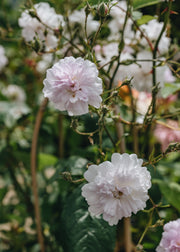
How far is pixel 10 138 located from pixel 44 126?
5.2 inches

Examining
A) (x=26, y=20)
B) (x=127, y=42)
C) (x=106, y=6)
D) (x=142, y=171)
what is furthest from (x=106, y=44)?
(x=142, y=171)

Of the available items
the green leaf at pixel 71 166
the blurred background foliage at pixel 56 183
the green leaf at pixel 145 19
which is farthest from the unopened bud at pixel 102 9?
the green leaf at pixel 71 166

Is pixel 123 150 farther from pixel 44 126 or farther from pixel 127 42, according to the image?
pixel 44 126

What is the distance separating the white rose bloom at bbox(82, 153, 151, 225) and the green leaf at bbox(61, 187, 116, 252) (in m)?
0.15

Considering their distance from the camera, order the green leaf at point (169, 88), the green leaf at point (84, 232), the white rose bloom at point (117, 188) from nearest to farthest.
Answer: the white rose bloom at point (117, 188), the green leaf at point (84, 232), the green leaf at point (169, 88)

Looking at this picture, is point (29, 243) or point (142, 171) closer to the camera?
point (142, 171)

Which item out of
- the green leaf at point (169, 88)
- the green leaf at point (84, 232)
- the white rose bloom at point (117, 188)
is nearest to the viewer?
the white rose bloom at point (117, 188)

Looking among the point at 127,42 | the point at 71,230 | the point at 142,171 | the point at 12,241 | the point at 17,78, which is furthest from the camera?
the point at 17,78

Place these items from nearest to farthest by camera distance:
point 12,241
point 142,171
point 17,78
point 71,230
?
1. point 142,171
2. point 71,230
3. point 12,241
4. point 17,78

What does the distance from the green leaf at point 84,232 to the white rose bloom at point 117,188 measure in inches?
6.0

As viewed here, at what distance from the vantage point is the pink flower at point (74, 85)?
0.46m

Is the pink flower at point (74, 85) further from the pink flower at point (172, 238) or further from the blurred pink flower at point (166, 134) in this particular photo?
the blurred pink flower at point (166, 134)

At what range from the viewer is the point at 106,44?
0.85m

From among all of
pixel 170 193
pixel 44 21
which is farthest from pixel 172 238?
pixel 44 21
